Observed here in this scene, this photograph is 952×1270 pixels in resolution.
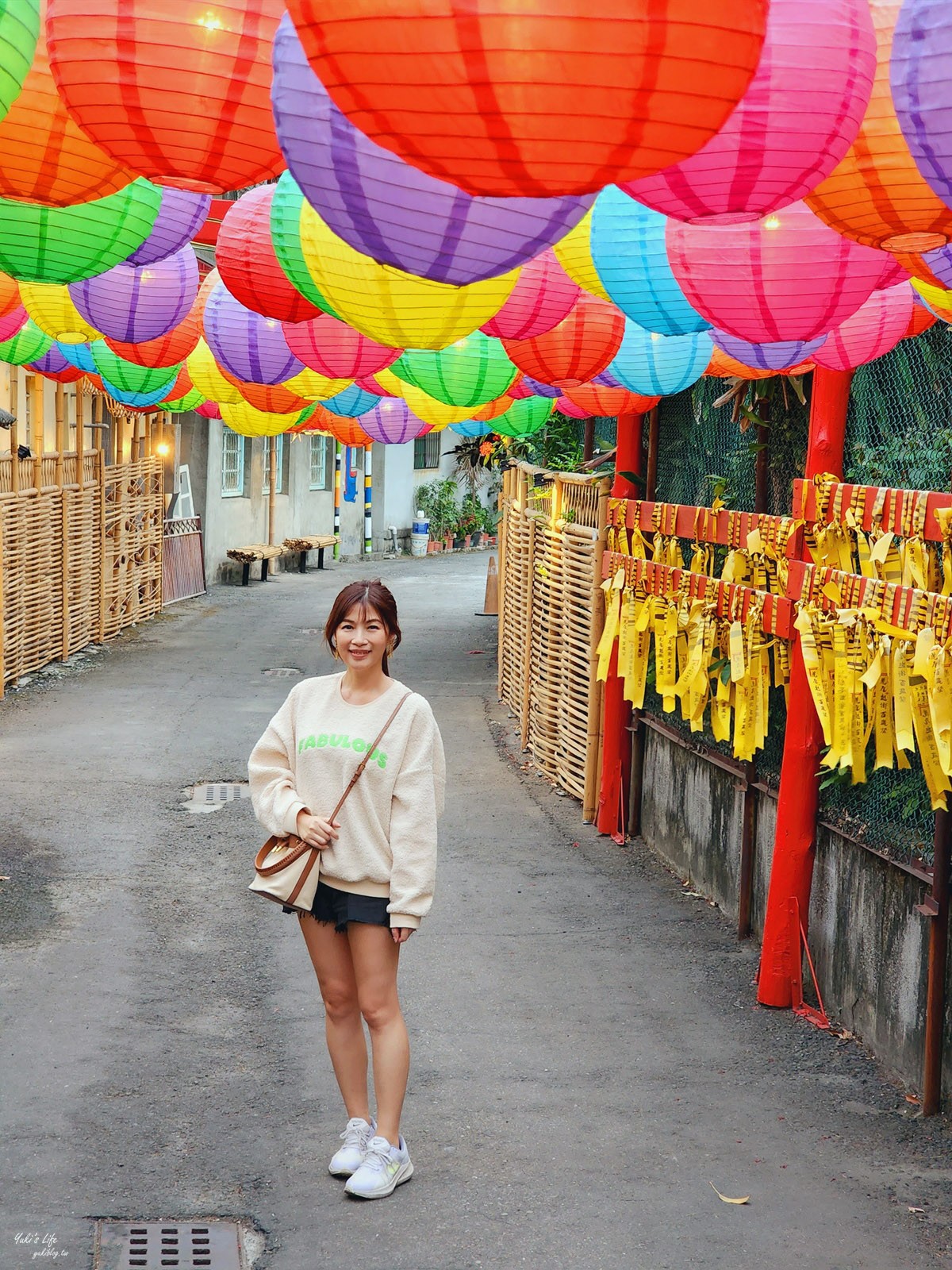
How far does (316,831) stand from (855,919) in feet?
8.32

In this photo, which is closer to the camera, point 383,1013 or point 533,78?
point 533,78

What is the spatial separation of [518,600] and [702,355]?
6.67 m

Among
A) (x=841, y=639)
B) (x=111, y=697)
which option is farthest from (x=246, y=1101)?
(x=111, y=697)

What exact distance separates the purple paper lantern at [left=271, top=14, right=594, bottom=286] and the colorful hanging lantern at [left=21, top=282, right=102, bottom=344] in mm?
3318

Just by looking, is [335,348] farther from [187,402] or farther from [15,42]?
[187,402]

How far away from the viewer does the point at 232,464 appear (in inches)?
1022

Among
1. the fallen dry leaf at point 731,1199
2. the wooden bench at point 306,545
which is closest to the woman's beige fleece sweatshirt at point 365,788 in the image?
the fallen dry leaf at point 731,1199

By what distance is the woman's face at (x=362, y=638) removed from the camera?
13.0 feet

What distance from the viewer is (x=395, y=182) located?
7.99 feet

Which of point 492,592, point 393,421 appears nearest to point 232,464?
point 492,592

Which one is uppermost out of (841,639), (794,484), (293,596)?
(794,484)

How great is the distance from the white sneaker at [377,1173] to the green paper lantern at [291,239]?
2431 mm

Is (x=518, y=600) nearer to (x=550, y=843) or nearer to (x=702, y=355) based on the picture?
(x=550, y=843)

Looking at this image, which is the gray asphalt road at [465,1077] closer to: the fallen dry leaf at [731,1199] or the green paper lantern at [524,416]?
the fallen dry leaf at [731,1199]
